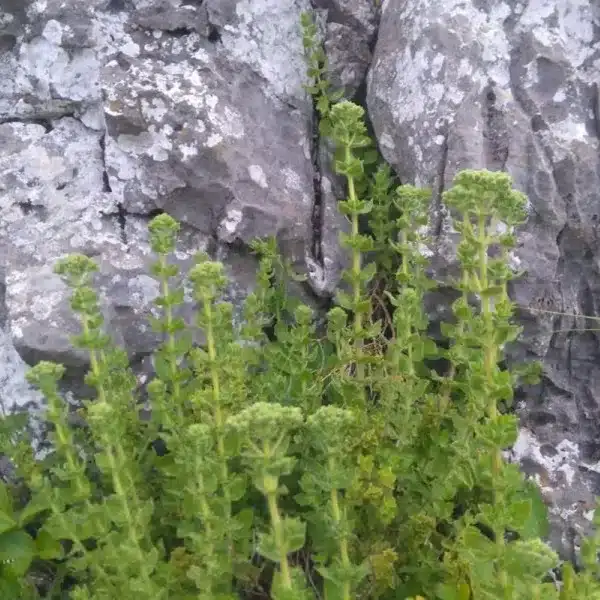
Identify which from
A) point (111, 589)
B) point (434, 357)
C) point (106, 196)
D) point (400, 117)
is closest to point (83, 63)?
point (106, 196)

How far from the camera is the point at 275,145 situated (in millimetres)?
3471

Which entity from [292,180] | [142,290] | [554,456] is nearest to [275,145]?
[292,180]

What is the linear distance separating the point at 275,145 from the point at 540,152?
42.4 inches

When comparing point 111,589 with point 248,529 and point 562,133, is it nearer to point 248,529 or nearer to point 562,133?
point 248,529

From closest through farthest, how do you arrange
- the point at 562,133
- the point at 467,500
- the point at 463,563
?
the point at 463,563 → the point at 467,500 → the point at 562,133

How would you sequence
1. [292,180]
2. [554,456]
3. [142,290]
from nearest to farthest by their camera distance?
[554,456] < [142,290] < [292,180]

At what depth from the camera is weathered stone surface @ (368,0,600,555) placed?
305 cm

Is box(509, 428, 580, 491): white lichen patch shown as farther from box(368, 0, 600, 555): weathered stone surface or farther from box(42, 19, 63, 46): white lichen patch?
box(42, 19, 63, 46): white lichen patch

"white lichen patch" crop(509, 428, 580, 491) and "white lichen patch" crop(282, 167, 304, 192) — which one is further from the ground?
"white lichen patch" crop(282, 167, 304, 192)

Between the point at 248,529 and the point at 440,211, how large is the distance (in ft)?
4.64

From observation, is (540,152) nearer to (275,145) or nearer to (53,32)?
(275,145)

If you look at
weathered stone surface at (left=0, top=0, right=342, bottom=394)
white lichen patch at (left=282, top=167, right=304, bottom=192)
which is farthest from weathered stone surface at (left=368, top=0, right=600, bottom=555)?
weathered stone surface at (left=0, top=0, right=342, bottom=394)

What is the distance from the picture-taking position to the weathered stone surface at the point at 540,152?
10.0ft

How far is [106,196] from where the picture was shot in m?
3.32
